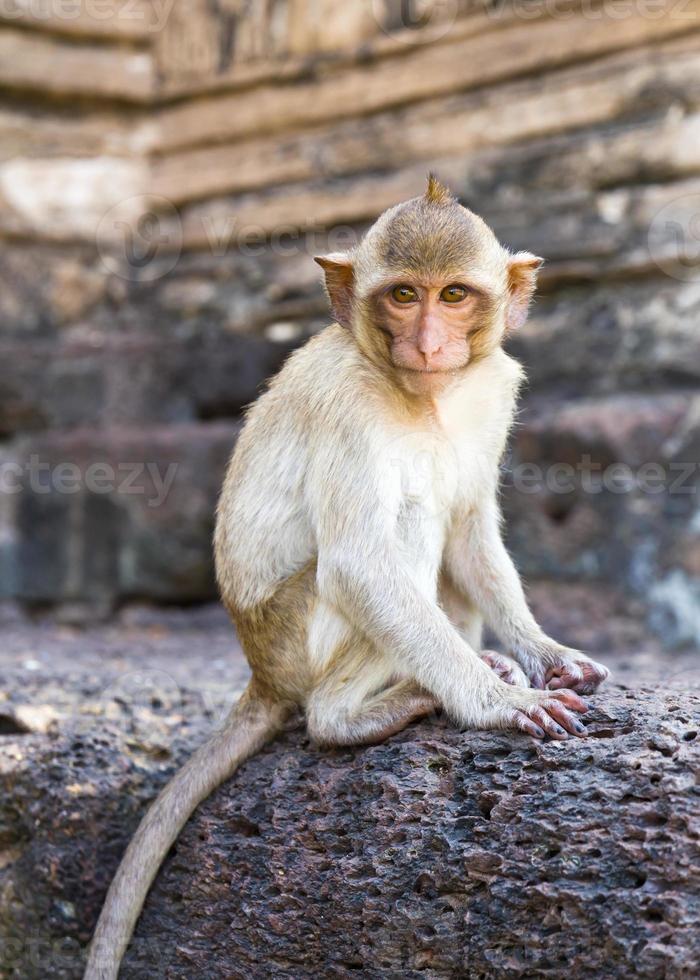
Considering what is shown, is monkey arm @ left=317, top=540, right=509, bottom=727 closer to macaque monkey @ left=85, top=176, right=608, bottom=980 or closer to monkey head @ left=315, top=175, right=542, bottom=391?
macaque monkey @ left=85, top=176, right=608, bottom=980

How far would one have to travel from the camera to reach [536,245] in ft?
22.8

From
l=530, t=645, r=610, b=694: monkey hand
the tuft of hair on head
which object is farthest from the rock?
the tuft of hair on head

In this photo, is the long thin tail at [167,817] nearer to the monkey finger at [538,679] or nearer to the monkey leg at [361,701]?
the monkey leg at [361,701]

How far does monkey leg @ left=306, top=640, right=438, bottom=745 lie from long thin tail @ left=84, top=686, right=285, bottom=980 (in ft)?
0.79

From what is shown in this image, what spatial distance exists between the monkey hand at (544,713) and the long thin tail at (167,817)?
0.92 metres

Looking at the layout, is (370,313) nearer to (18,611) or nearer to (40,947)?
(40,947)

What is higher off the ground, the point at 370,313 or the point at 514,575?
the point at 370,313

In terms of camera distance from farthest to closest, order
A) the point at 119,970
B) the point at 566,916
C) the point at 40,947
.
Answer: the point at 40,947 → the point at 119,970 → the point at 566,916

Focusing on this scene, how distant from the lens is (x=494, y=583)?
13.6 ft

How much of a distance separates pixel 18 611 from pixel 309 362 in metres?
4.60

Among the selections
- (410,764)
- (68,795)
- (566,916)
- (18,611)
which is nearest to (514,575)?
(410,764)

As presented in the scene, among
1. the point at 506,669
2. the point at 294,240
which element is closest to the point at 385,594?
the point at 506,669

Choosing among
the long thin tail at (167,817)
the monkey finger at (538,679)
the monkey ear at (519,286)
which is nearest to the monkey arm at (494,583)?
the monkey finger at (538,679)

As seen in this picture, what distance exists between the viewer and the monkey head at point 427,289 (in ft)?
11.5
